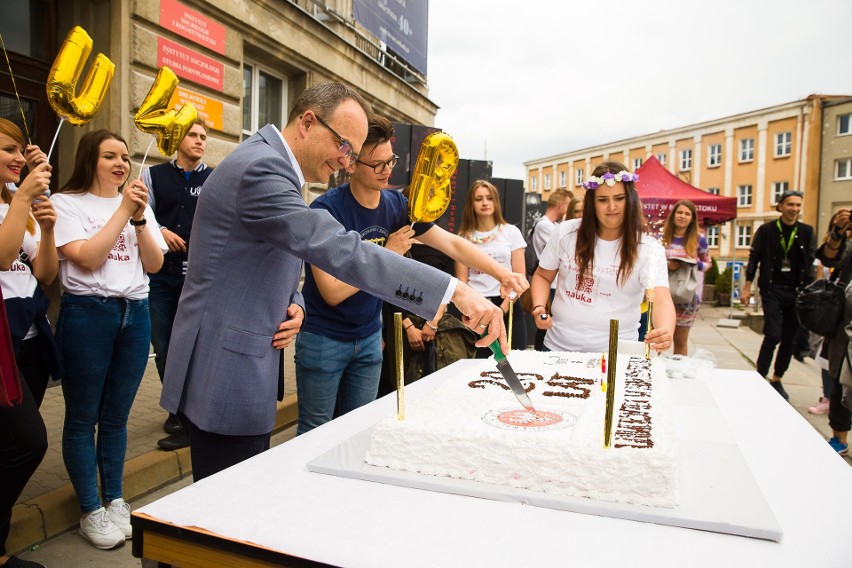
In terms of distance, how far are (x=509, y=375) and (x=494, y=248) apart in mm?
3175

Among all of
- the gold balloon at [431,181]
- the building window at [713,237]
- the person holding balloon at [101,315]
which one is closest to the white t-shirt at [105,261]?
the person holding balloon at [101,315]

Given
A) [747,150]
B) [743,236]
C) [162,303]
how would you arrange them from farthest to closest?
[743,236], [747,150], [162,303]

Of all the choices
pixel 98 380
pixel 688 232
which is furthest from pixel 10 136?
pixel 688 232

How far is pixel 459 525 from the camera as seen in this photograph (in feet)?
4.10

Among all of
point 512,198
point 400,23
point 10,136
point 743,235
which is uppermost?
point 400,23

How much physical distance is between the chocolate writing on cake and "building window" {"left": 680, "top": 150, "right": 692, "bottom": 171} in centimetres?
4635

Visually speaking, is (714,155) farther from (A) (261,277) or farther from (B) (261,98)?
(A) (261,277)

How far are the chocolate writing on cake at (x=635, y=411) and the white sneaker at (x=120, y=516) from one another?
2516mm

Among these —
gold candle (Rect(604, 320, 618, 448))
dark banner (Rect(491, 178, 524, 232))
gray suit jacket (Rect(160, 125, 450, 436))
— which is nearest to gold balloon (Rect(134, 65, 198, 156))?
gray suit jacket (Rect(160, 125, 450, 436))

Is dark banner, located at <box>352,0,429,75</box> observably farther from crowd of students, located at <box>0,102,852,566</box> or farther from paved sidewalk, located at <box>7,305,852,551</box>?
crowd of students, located at <box>0,102,852,566</box>

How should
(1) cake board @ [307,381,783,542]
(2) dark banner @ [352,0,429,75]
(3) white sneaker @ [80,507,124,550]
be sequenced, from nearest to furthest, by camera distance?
(1) cake board @ [307,381,783,542] → (3) white sneaker @ [80,507,124,550] → (2) dark banner @ [352,0,429,75]

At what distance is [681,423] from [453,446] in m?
0.88

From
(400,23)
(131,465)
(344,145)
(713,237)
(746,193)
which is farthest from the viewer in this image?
(713,237)

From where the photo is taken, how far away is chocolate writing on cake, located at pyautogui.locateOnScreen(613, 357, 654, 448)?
1.39 metres
